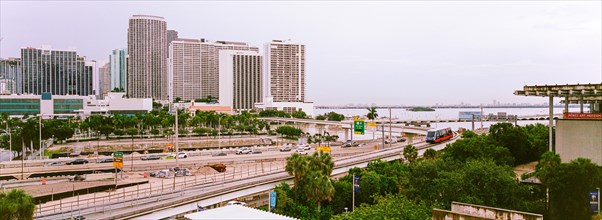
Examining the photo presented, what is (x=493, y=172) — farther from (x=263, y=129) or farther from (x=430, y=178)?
(x=263, y=129)

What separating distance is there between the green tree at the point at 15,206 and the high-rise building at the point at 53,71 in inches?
6754

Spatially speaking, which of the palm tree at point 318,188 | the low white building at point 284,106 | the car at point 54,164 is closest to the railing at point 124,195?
the palm tree at point 318,188

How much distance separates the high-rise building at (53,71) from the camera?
173 metres

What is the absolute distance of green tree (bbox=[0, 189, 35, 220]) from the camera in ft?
70.0

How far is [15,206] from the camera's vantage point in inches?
845

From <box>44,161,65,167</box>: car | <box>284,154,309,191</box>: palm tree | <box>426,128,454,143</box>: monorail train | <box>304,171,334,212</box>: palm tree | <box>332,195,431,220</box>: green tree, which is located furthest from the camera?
<box>426,128,454,143</box>: monorail train

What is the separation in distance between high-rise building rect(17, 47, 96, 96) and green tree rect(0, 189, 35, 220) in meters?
172

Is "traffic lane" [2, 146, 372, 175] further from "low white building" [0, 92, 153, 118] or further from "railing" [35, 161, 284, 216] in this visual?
"low white building" [0, 92, 153, 118]

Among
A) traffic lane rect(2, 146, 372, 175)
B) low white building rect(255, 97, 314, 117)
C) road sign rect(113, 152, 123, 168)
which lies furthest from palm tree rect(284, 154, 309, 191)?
low white building rect(255, 97, 314, 117)

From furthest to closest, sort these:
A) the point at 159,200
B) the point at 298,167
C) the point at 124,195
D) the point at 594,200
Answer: the point at 124,195
the point at 298,167
the point at 159,200
the point at 594,200

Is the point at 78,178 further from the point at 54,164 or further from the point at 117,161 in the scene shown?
the point at 54,164

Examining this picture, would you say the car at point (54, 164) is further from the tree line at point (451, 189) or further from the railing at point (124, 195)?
the tree line at point (451, 189)

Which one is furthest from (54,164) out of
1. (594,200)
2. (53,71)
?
(53,71)

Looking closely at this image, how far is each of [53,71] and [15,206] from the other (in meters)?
176
